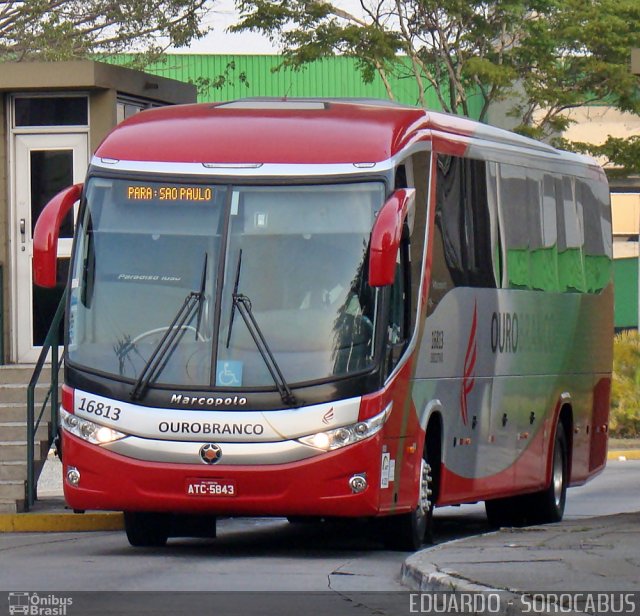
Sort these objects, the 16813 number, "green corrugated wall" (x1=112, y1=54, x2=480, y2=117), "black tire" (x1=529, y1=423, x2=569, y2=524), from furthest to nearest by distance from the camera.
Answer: "green corrugated wall" (x1=112, y1=54, x2=480, y2=117)
"black tire" (x1=529, y1=423, x2=569, y2=524)
the 16813 number

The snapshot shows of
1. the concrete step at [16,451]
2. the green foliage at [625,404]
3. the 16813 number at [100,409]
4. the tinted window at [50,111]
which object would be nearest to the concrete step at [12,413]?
the concrete step at [16,451]

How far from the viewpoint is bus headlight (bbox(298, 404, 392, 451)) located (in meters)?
12.0

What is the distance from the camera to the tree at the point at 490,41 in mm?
32781

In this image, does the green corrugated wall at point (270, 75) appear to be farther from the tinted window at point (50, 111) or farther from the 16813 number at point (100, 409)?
the 16813 number at point (100, 409)

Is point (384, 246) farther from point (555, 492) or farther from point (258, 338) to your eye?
point (555, 492)

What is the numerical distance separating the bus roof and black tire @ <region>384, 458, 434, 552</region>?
248 cm

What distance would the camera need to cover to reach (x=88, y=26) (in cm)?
3788

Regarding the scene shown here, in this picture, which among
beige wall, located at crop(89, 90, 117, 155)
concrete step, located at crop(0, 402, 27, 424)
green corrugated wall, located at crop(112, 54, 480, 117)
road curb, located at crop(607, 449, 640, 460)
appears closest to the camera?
concrete step, located at crop(0, 402, 27, 424)

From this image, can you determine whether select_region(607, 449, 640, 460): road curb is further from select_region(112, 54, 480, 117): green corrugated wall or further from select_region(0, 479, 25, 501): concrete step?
select_region(112, 54, 480, 117): green corrugated wall

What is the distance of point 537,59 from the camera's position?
111 ft

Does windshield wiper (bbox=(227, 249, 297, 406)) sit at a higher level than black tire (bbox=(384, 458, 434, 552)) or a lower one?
higher

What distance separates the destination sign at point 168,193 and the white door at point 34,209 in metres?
6.11

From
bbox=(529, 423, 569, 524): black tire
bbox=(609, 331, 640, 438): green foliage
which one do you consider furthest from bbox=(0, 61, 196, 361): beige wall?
bbox=(609, 331, 640, 438): green foliage

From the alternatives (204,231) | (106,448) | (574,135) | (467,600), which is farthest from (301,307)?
(574,135)
